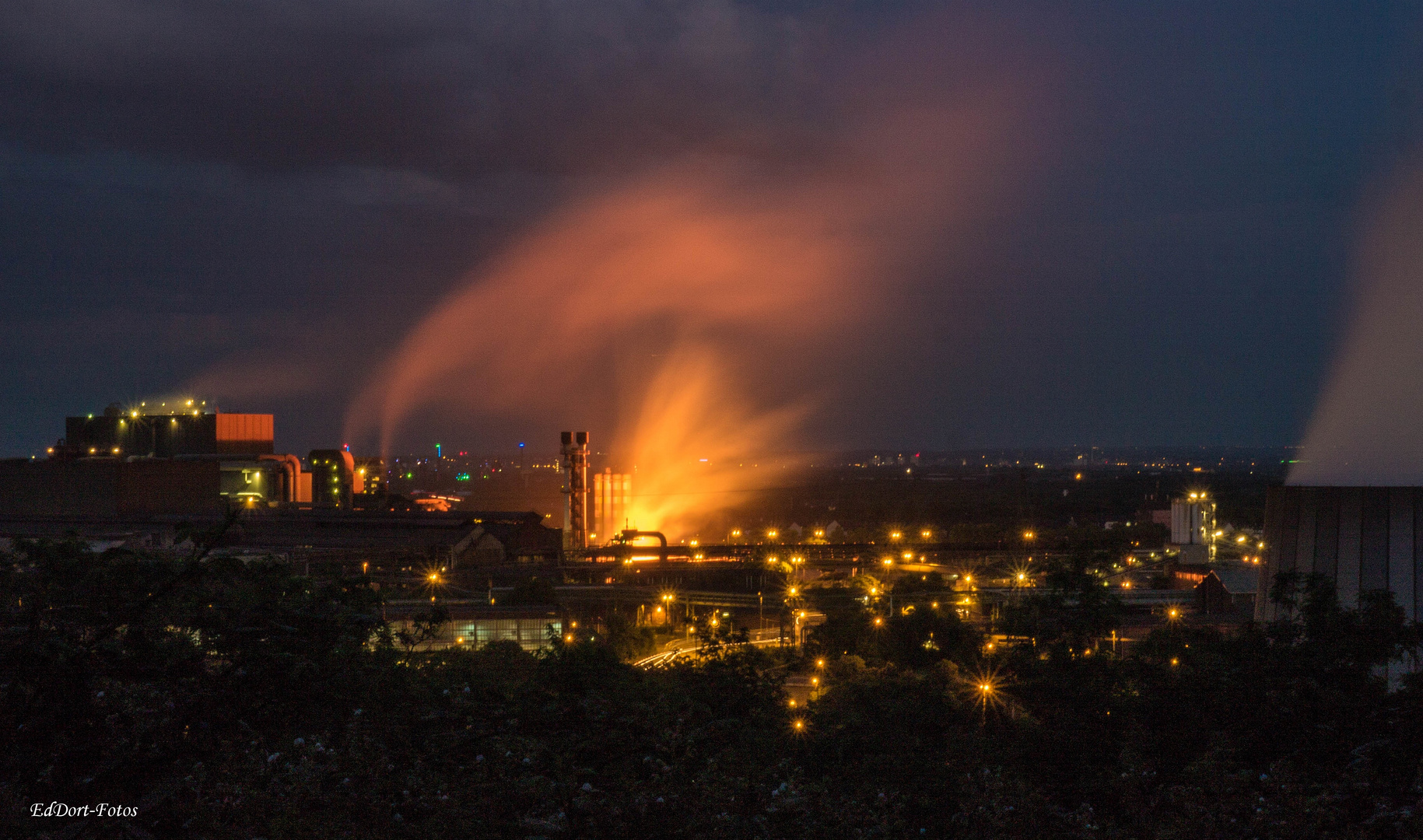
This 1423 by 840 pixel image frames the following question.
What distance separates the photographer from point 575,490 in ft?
178

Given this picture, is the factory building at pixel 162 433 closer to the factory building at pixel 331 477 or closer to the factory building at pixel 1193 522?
the factory building at pixel 331 477

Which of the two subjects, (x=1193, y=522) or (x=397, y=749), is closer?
(x=397, y=749)

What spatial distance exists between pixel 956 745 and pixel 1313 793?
230 inches

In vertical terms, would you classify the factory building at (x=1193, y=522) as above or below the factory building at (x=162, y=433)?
below

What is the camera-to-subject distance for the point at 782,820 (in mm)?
6191

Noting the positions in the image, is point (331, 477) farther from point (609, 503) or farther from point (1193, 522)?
point (1193, 522)

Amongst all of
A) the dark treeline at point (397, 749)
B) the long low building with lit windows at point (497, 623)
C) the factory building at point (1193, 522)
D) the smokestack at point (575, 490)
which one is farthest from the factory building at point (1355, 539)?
the smokestack at point (575, 490)

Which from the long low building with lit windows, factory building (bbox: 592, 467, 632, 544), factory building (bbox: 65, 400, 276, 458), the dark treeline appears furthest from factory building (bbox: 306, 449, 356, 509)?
the dark treeline

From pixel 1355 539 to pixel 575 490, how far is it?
41797 mm

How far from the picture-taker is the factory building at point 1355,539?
15.4m

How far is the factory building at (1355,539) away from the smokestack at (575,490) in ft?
132

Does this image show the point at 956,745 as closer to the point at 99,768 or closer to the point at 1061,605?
the point at 1061,605

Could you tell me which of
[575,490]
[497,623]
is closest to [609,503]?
[575,490]

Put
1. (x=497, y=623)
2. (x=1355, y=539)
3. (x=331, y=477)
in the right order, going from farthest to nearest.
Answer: (x=331, y=477)
(x=497, y=623)
(x=1355, y=539)
